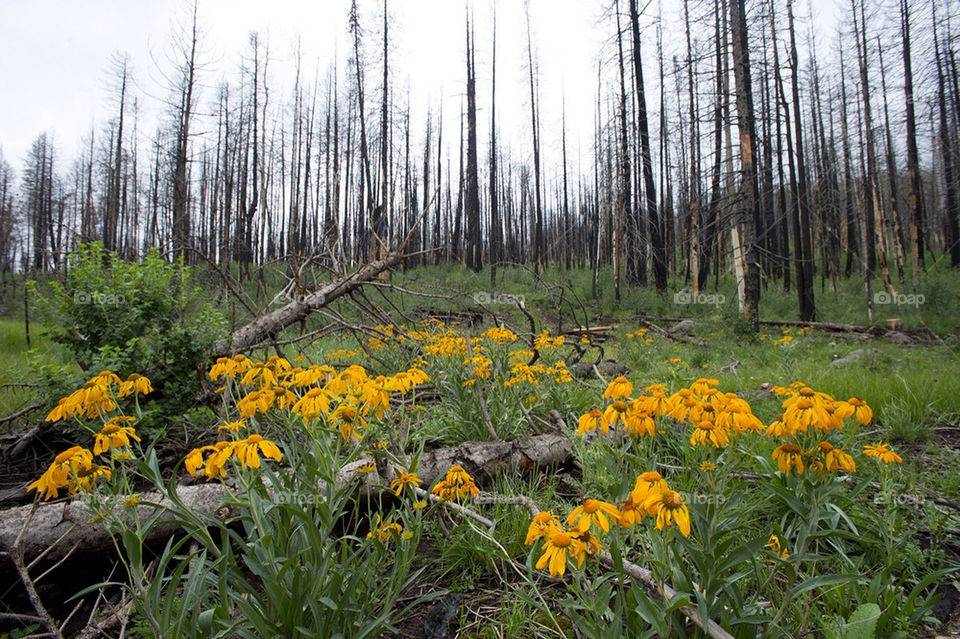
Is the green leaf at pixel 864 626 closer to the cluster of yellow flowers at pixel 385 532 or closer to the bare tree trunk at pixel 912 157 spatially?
the cluster of yellow flowers at pixel 385 532

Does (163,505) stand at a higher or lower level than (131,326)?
lower

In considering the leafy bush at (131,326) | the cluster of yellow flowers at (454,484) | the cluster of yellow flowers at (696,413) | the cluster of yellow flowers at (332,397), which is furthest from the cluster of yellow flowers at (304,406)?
the leafy bush at (131,326)

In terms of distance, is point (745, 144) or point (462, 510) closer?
point (462, 510)

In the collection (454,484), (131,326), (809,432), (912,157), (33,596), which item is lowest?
(33,596)

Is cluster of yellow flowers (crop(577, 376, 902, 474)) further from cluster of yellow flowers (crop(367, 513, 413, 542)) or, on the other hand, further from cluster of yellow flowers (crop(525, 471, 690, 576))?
cluster of yellow flowers (crop(367, 513, 413, 542))

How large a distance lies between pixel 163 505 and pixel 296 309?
3101 mm

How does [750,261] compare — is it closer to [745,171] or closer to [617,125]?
[745,171]

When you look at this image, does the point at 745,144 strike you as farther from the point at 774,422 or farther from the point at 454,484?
the point at 454,484

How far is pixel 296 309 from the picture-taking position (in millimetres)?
4371

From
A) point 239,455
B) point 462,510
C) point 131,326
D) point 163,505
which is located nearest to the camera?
point 239,455

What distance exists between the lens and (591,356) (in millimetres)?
6816

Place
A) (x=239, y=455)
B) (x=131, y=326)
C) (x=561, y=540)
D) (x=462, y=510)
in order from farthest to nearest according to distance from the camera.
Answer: (x=131, y=326) → (x=462, y=510) → (x=239, y=455) → (x=561, y=540)

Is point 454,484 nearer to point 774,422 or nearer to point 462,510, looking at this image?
point 462,510

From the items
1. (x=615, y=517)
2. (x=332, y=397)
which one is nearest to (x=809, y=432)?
(x=615, y=517)
